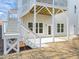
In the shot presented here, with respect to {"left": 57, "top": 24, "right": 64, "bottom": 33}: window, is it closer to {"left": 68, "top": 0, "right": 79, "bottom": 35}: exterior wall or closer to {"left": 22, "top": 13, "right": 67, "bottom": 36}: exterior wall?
{"left": 22, "top": 13, "right": 67, "bottom": 36}: exterior wall

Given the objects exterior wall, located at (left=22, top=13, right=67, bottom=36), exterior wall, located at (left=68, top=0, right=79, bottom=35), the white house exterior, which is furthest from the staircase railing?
exterior wall, located at (left=68, top=0, right=79, bottom=35)

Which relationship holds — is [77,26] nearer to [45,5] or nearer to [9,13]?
[45,5]

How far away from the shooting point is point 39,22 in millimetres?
22094

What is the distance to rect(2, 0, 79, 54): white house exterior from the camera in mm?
13878

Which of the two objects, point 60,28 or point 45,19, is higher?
point 45,19

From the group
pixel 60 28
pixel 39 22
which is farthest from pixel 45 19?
pixel 60 28

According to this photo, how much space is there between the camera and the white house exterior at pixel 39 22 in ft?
45.5

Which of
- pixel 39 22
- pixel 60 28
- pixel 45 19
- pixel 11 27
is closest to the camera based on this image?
pixel 11 27

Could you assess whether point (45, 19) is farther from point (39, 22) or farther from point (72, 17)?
point (72, 17)

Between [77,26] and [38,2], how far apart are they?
863 centimetres

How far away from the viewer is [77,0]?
24.2 m

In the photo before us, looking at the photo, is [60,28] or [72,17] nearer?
[72,17]

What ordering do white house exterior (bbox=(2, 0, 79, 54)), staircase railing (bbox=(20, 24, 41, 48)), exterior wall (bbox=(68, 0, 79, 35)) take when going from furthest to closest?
1. exterior wall (bbox=(68, 0, 79, 35))
2. white house exterior (bbox=(2, 0, 79, 54))
3. staircase railing (bbox=(20, 24, 41, 48))

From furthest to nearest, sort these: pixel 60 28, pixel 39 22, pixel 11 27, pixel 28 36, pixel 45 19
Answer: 1. pixel 60 28
2. pixel 45 19
3. pixel 39 22
4. pixel 28 36
5. pixel 11 27
